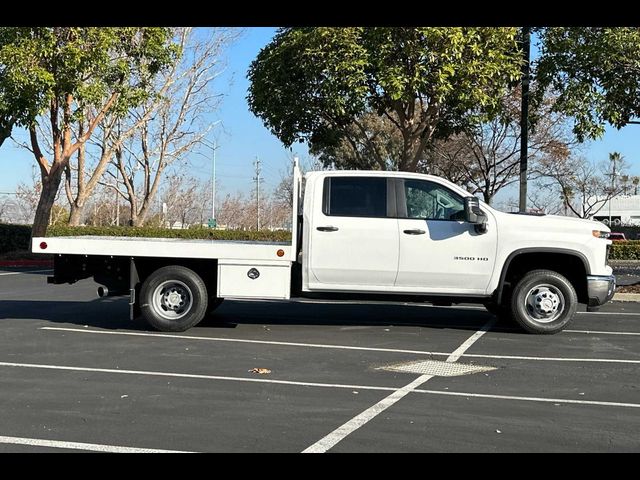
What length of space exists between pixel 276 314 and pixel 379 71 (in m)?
7.69

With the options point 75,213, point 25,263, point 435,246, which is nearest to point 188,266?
point 435,246

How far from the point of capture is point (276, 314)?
1202cm

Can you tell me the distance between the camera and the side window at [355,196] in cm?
977

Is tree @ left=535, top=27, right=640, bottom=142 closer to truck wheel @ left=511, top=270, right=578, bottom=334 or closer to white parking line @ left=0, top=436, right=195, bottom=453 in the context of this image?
truck wheel @ left=511, top=270, right=578, bottom=334

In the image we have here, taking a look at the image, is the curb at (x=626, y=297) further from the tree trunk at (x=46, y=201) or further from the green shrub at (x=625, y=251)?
the tree trunk at (x=46, y=201)

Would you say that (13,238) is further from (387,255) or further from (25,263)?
(387,255)

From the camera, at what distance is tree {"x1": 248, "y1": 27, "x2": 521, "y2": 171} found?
664 inches

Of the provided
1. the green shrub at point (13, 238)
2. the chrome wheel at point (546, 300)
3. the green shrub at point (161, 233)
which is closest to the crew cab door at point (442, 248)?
the chrome wheel at point (546, 300)

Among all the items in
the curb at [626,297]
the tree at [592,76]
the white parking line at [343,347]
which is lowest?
the white parking line at [343,347]

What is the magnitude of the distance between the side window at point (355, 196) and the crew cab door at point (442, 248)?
0.83 ft

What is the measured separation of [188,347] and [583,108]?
29.5ft

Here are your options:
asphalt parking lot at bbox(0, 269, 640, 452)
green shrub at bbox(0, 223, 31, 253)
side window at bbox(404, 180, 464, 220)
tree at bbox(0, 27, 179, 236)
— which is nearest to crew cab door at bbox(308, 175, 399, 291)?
side window at bbox(404, 180, 464, 220)

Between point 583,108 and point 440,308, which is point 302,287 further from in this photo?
point 583,108

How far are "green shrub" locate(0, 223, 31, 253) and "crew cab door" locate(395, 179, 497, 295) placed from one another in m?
22.3
